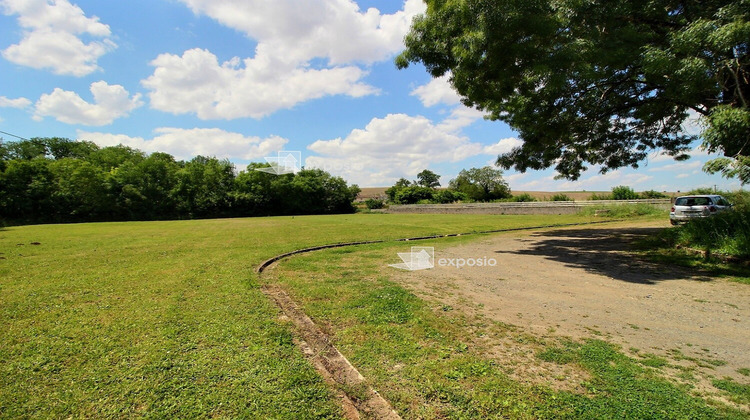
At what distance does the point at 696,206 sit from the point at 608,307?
45.2 feet

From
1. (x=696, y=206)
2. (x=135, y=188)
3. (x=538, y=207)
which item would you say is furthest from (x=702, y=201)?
(x=135, y=188)

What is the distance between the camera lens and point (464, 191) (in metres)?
67.9

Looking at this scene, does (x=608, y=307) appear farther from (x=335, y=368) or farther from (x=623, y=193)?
(x=623, y=193)

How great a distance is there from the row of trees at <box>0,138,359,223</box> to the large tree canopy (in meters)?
44.8

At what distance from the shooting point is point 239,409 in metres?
2.22

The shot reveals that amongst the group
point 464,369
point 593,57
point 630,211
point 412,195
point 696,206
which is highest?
point 593,57

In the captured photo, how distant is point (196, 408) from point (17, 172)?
50.8m

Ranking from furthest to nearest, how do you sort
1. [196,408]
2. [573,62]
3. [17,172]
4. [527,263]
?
[17,172]
[527,263]
[573,62]
[196,408]

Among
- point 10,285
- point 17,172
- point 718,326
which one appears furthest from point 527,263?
point 17,172

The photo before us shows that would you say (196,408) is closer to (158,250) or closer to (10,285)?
(10,285)

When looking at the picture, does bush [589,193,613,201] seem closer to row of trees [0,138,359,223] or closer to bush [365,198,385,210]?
bush [365,198,385,210]

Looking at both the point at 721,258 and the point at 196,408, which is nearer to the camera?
the point at 196,408

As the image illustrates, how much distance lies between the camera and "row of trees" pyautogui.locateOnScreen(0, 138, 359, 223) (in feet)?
114

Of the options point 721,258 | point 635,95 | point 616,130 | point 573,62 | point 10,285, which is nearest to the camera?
point 10,285
